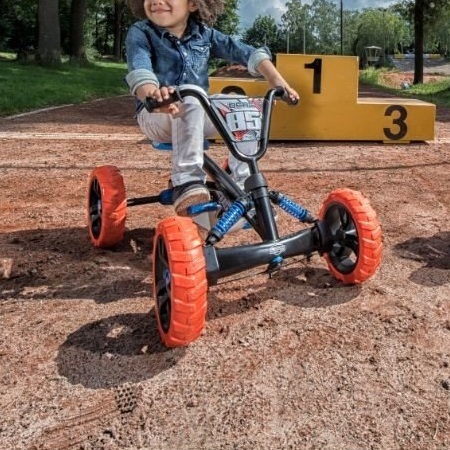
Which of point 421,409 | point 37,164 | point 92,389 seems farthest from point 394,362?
point 37,164

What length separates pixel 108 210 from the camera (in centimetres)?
301

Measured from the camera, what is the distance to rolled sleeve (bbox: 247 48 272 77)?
9.68ft

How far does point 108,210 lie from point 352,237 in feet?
4.11

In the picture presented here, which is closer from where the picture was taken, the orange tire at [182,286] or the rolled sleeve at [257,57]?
the orange tire at [182,286]

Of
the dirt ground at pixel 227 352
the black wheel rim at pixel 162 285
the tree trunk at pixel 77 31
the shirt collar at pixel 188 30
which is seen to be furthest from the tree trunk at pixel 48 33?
the black wheel rim at pixel 162 285

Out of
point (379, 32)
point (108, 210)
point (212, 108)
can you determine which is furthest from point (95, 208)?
point (379, 32)

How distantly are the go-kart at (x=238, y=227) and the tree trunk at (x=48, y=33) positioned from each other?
16550 mm

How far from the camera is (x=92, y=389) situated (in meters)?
1.80

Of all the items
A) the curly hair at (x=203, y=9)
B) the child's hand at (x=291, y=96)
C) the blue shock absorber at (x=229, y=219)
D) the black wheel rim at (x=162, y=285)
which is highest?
the curly hair at (x=203, y=9)

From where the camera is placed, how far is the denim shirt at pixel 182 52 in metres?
2.73

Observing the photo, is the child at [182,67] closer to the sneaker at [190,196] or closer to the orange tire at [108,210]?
the sneaker at [190,196]

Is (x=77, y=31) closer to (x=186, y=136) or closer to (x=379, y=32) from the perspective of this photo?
(x=186, y=136)

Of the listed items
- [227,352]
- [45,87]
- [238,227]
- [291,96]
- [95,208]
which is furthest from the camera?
[45,87]

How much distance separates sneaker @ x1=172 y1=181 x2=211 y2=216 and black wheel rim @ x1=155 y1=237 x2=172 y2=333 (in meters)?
0.51
